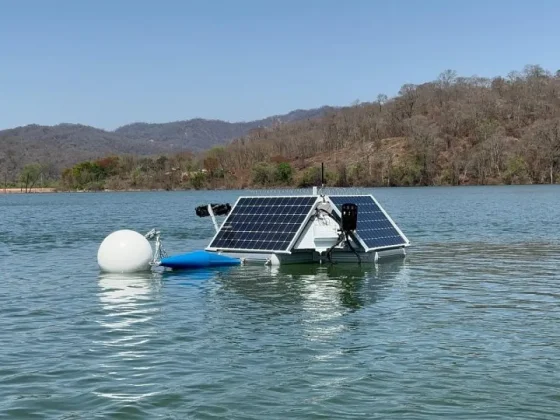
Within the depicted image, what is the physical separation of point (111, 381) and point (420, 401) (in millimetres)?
5455

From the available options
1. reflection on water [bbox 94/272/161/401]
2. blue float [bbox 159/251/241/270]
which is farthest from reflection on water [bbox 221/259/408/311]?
reflection on water [bbox 94/272/161/401]

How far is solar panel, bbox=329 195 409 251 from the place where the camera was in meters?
31.7

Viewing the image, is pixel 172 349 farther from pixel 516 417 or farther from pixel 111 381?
pixel 516 417

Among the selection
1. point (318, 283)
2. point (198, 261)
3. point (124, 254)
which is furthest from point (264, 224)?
point (318, 283)

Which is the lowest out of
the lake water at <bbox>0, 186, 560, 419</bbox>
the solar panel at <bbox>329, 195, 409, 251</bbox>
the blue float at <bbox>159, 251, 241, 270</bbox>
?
the lake water at <bbox>0, 186, 560, 419</bbox>

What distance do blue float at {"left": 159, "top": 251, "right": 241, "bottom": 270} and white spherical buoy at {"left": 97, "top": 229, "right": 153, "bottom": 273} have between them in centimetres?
111

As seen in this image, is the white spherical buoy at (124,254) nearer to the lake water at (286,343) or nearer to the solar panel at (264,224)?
the lake water at (286,343)

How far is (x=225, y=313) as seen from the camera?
20094 mm

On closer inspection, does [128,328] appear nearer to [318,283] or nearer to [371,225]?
[318,283]

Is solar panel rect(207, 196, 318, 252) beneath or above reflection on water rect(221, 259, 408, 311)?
above

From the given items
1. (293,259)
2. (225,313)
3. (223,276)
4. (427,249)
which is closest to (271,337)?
(225,313)

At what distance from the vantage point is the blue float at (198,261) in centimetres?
3000

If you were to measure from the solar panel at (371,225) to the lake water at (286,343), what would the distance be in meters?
1.84

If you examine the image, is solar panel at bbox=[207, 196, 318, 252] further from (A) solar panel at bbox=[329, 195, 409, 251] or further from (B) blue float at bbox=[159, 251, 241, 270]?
(A) solar panel at bbox=[329, 195, 409, 251]
